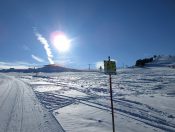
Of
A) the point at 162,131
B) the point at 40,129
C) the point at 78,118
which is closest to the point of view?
the point at 162,131

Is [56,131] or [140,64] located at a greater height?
[140,64]

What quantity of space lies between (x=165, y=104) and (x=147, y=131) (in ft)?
20.9

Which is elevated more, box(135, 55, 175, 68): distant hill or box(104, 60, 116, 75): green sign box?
box(135, 55, 175, 68): distant hill

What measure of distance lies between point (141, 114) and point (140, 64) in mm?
98160

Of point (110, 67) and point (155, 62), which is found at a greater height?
point (155, 62)

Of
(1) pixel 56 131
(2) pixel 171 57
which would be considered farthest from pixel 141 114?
(2) pixel 171 57

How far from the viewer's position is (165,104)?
14828mm

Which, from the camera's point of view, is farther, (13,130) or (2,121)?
(2,121)

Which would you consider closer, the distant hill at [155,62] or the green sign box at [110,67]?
the green sign box at [110,67]

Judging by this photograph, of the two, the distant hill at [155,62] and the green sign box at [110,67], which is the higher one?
the distant hill at [155,62]

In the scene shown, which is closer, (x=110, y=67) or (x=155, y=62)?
(x=110, y=67)

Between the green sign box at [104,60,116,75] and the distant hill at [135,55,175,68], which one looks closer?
the green sign box at [104,60,116,75]

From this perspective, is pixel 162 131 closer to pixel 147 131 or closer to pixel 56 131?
pixel 147 131

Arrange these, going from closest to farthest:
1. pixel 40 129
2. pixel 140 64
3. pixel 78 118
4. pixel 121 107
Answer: pixel 40 129 < pixel 78 118 < pixel 121 107 < pixel 140 64
